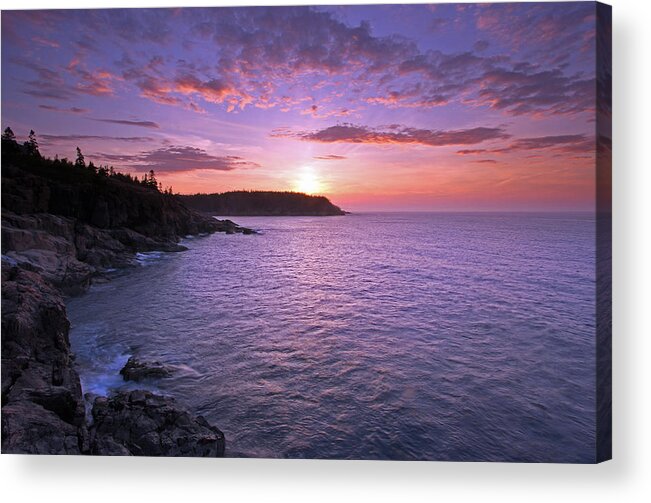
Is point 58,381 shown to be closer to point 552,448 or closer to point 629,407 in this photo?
point 552,448

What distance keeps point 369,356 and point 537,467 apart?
9.87 feet

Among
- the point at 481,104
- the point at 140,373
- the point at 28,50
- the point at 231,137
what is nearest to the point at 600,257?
the point at 481,104

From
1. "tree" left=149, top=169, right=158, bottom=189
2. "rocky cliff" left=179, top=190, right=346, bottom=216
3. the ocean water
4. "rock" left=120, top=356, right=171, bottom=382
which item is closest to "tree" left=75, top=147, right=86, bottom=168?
"tree" left=149, top=169, right=158, bottom=189

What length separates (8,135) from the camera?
5.53 meters

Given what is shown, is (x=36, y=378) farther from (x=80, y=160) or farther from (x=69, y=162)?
(x=69, y=162)

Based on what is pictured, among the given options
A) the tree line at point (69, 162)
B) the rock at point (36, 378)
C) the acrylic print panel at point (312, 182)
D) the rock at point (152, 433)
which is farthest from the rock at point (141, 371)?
the tree line at point (69, 162)

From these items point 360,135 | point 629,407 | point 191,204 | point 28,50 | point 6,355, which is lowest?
point 629,407

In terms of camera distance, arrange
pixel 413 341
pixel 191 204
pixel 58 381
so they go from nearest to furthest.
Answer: pixel 58 381, pixel 413 341, pixel 191 204

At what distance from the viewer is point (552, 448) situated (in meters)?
4.68

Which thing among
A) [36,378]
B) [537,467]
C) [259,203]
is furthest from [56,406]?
[537,467]

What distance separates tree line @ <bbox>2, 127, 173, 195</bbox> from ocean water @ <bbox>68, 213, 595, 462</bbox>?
126 inches

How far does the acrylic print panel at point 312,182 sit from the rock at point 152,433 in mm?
25

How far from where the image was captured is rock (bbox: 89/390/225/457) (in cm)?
475

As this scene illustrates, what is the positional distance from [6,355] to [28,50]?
451 centimetres
